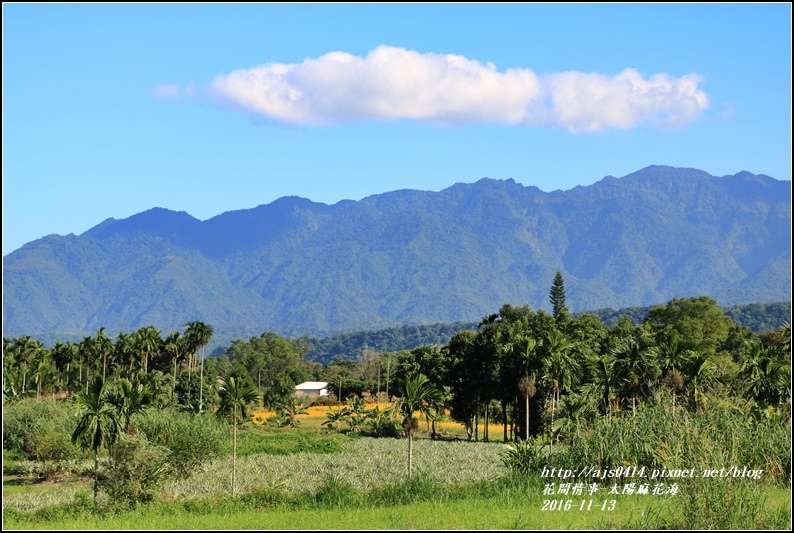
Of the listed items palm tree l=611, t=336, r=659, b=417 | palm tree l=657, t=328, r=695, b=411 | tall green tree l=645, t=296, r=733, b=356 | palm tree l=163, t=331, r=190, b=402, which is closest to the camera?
palm tree l=657, t=328, r=695, b=411

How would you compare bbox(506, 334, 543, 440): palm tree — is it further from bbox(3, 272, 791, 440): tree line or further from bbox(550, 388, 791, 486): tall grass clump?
bbox(550, 388, 791, 486): tall grass clump

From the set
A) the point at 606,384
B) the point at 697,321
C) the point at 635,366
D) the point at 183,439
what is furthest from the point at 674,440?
the point at 697,321

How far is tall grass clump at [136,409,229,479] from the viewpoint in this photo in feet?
163

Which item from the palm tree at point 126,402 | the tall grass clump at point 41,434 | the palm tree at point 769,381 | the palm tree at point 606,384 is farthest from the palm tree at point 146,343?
the palm tree at point 769,381

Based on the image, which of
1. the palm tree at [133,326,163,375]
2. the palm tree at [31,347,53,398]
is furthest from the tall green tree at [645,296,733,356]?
the palm tree at [31,347,53,398]

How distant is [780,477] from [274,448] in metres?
39.1

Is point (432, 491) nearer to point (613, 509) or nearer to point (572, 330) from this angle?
point (613, 509)

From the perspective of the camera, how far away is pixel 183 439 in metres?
50.3

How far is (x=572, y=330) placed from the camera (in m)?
74.8

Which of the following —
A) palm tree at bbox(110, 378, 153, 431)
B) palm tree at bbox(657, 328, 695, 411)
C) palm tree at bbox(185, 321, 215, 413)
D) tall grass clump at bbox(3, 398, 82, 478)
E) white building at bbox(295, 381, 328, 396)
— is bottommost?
white building at bbox(295, 381, 328, 396)

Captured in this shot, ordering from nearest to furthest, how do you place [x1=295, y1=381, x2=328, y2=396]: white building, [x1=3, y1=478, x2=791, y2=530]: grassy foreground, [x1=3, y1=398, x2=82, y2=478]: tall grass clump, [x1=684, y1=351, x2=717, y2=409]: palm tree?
[x1=3, y1=478, x2=791, y2=530]: grassy foreground
[x1=684, y1=351, x2=717, y2=409]: palm tree
[x1=3, y1=398, x2=82, y2=478]: tall grass clump
[x1=295, y1=381, x2=328, y2=396]: white building

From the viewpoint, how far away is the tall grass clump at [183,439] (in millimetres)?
49562

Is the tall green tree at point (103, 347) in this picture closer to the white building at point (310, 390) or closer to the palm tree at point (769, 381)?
the white building at point (310, 390)

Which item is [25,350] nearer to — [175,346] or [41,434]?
[175,346]
